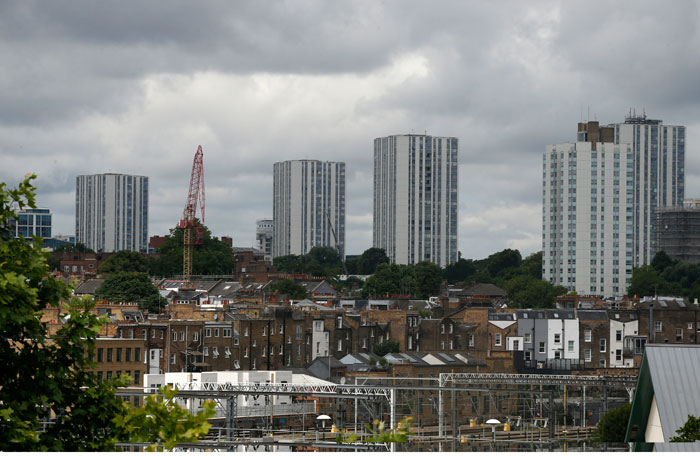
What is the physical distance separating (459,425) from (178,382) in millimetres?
18070

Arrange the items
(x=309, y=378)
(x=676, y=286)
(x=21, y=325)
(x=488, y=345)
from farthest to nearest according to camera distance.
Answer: (x=676, y=286) → (x=488, y=345) → (x=309, y=378) → (x=21, y=325)

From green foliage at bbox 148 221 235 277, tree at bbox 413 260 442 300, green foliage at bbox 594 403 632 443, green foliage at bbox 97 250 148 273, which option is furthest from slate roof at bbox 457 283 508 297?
green foliage at bbox 594 403 632 443

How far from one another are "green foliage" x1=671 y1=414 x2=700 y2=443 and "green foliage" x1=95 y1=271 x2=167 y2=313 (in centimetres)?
9956

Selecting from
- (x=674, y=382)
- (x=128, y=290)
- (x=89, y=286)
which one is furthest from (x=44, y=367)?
(x=89, y=286)

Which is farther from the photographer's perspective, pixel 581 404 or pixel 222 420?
pixel 581 404

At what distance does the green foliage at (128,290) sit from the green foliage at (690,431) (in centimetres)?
9956

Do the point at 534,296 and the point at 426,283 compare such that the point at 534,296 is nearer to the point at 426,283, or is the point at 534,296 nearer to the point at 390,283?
the point at 426,283

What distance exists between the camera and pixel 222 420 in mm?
71250

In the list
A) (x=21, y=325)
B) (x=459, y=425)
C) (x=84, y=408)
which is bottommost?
(x=459, y=425)

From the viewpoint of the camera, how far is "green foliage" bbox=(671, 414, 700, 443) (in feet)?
58.9

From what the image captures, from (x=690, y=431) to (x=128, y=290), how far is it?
353 ft

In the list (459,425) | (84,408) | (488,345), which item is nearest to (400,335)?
(488,345)

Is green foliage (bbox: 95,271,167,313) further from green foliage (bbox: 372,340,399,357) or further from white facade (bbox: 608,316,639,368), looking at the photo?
white facade (bbox: 608,316,639,368)

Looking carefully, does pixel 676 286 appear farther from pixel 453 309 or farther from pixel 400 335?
pixel 400 335
